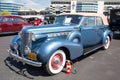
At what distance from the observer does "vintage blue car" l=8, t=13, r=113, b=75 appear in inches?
209

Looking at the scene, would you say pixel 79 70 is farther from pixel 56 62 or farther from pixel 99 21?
pixel 99 21

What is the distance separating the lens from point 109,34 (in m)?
9.12

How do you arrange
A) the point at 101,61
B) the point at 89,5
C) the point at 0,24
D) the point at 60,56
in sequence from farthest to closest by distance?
the point at 89,5
the point at 0,24
the point at 101,61
the point at 60,56

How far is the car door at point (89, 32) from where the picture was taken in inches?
273

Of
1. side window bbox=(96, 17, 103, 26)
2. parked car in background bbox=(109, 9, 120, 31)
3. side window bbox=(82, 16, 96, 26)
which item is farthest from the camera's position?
parked car in background bbox=(109, 9, 120, 31)

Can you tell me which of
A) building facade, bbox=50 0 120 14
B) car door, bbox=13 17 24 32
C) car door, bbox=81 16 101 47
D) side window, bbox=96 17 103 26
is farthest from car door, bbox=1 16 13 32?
building facade, bbox=50 0 120 14

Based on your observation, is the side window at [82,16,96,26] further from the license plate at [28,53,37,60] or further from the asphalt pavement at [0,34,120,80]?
the license plate at [28,53,37,60]

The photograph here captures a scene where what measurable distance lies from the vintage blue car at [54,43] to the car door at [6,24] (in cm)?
747

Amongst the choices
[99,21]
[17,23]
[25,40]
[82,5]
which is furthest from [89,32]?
[82,5]

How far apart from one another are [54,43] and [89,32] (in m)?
2.27

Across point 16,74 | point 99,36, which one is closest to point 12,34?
point 99,36

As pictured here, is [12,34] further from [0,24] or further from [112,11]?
[112,11]

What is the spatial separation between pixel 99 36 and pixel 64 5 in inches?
4744

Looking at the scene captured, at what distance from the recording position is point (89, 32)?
7258 mm
